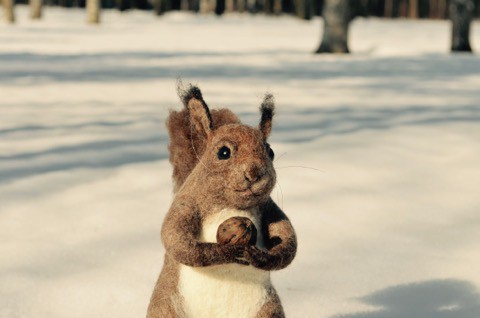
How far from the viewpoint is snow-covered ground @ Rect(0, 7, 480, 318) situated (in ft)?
8.32

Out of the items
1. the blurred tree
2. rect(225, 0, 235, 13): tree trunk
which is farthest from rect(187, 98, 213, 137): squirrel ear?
rect(225, 0, 235, 13): tree trunk

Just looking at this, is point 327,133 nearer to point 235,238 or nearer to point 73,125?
point 73,125

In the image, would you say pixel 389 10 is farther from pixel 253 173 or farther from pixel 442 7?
pixel 253 173

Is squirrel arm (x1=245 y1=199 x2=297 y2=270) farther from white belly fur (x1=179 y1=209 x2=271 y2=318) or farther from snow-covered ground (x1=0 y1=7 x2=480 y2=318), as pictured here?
snow-covered ground (x1=0 y1=7 x2=480 y2=318)

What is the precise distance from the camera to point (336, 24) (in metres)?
13.1

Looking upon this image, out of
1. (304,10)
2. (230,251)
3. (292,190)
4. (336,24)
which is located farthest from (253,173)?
(304,10)

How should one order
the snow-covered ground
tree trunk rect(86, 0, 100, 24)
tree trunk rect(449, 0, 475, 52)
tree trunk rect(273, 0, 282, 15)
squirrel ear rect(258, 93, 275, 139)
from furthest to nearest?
tree trunk rect(273, 0, 282, 15)
tree trunk rect(86, 0, 100, 24)
tree trunk rect(449, 0, 475, 52)
the snow-covered ground
squirrel ear rect(258, 93, 275, 139)

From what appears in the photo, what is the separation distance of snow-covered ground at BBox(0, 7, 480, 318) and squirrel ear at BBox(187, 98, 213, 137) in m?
0.38

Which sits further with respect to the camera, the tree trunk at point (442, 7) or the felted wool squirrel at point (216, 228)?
the tree trunk at point (442, 7)

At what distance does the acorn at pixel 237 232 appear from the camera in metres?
1.67

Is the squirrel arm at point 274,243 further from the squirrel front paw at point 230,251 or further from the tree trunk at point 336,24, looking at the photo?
the tree trunk at point 336,24

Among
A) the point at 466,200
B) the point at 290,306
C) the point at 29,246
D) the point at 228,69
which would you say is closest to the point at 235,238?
the point at 290,306

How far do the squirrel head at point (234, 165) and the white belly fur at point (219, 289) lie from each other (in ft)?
0.17

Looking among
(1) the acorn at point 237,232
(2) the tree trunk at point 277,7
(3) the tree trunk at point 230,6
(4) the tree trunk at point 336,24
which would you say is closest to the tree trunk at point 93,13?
(4) the tree trunk at point 336,24
